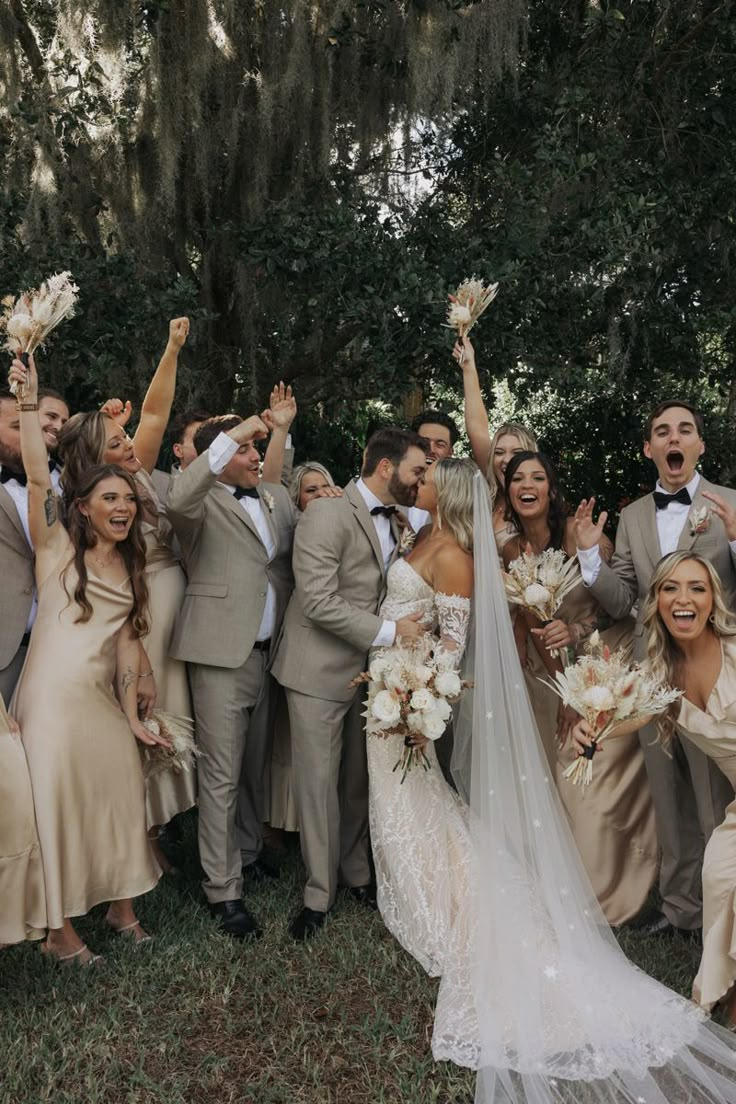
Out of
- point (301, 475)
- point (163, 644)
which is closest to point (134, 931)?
point (163, 644)

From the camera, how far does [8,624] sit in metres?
4.67

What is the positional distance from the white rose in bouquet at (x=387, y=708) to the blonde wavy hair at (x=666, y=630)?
1023mm

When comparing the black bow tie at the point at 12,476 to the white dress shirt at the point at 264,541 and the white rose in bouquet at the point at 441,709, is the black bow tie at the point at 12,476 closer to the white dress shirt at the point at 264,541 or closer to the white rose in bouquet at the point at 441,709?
the white dress shirt at the point at 264,541

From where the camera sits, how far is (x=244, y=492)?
507 centimetres

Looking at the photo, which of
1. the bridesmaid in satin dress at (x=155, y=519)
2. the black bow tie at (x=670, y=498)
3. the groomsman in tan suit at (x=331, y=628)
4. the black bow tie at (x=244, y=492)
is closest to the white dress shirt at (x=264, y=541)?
the black bow tie at (x=244, y=492)

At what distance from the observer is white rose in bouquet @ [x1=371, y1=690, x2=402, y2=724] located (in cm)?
431

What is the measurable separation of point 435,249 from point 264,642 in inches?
128

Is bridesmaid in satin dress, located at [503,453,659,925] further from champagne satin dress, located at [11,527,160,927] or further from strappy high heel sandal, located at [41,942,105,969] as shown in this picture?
strappy high heel sandal, located at [41,942,105,969]

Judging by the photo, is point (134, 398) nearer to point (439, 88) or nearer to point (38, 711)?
point (439, 88)

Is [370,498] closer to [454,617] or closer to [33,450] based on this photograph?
[454,617]

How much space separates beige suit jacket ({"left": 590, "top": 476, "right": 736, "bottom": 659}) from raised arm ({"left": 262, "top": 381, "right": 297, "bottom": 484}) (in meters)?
1.77

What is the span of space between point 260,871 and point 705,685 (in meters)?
2.42

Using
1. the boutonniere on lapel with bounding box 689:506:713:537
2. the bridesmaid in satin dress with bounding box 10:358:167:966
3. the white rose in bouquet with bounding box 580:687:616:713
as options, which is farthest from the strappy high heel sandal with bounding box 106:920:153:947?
the boutonniere on lapel with bounding box 689:506:713:537

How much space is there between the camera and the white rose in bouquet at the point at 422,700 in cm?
428
